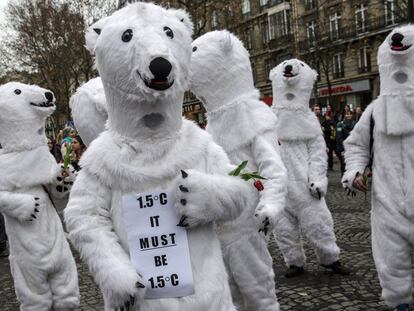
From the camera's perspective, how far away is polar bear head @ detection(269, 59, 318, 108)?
6.00 m

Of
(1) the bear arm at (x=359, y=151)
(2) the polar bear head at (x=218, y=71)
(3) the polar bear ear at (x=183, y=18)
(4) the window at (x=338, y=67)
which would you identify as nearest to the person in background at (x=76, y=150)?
(2) the polar bear head at (x=218, y=71)

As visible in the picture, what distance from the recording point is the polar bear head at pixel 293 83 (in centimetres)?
600

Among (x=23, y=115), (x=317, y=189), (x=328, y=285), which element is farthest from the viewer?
(x=317, y=189)

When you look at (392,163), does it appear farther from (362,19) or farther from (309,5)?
(309,5)

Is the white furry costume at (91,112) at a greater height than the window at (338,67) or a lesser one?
lesser

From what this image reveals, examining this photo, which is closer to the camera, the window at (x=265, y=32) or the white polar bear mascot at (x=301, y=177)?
the white polar bear mascot at (x=301, y=177)

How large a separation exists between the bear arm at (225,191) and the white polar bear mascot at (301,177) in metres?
3.11

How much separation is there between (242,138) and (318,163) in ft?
6.85

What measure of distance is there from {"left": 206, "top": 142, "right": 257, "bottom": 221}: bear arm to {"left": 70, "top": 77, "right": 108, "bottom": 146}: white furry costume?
67.8 inches

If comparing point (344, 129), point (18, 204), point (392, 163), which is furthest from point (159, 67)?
point (344, 129)

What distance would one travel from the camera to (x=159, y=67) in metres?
2.36

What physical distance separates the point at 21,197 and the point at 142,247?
234 cm

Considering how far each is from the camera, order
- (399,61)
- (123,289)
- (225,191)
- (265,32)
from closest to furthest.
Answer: (123,289) → (225,191) → (399,61) → (265,32)

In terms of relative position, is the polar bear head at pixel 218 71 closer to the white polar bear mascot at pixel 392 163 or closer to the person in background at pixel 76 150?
the white polar bear mascot at pixel 392 163
